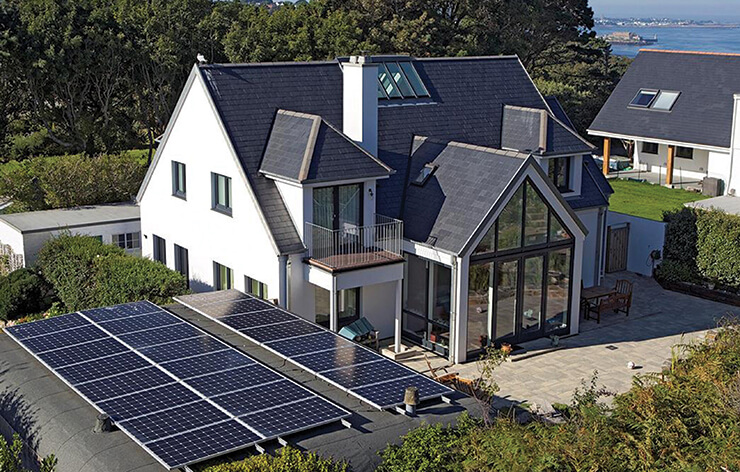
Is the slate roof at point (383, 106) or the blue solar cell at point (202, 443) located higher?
the slate roof at point (383, 106)

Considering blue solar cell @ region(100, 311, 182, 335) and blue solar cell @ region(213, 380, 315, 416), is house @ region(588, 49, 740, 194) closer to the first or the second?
blue solar cell @ region(100, 311, 182, 335)

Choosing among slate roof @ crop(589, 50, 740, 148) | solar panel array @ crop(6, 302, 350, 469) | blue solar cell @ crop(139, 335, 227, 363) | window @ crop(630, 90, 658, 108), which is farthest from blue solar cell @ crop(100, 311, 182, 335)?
window @ crop(630, 90, 658, 108)

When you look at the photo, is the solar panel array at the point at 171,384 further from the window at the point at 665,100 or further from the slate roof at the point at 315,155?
the window at the point at 665,100

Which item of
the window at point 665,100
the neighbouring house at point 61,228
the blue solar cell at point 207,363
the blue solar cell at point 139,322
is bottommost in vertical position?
the blue solar cell at point 207,363

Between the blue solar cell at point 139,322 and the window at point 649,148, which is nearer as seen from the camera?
the blue solar cell at point 139,322

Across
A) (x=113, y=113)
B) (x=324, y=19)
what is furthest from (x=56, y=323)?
(x=324, y=19)

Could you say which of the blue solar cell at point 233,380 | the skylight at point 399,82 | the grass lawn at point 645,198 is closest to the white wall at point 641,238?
the grass lawn at point 645,198

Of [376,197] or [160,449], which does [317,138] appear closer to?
[376,197]
